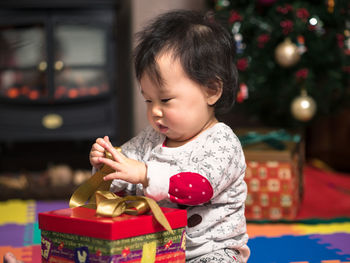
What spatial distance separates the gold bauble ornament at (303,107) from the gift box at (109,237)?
4.15ft

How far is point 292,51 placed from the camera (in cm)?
202

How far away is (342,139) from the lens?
2883mm

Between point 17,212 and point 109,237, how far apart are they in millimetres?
1275

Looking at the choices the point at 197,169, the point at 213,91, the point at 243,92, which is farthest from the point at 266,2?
the point at 197,169

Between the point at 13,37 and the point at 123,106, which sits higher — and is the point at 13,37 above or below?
above

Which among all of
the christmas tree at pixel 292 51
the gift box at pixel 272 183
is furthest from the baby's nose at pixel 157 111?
the christmas tree at pixel 292 51

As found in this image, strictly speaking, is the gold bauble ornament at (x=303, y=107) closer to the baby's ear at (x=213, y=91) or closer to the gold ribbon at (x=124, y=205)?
the baby's ear at (x=213, y=91)

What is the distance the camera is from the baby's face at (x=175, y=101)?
98cm

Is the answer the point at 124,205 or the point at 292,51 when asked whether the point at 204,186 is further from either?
the point at 292,51

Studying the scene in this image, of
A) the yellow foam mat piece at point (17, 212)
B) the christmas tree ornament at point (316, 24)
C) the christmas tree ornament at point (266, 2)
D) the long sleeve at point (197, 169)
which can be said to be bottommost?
the yellow foam mat piece at point (17, 212)

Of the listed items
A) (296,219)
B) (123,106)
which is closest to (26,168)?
(123,106)

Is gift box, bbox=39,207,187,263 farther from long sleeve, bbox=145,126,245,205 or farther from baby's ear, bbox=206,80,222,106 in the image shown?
baby's ear, bbox=206,80,222,106

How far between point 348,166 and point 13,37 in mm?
1851

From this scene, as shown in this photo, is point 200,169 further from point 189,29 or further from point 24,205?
point 24,205
